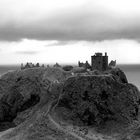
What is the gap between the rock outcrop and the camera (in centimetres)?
4566

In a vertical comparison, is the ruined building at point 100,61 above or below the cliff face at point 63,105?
above

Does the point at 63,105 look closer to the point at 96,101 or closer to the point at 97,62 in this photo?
the point at 96,101

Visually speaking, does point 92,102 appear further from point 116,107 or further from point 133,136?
point 133,136

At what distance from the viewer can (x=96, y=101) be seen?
46.4m

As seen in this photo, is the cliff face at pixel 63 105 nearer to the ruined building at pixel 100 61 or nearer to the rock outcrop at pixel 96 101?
the rock outcrop at pixel 96 101

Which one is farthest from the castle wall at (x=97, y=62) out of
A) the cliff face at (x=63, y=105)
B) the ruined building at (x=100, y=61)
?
the cliff face at (x=63, y=105)

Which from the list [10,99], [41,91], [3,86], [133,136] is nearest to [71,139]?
[133,136]

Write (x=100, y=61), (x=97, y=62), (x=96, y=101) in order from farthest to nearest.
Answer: (x=97, y=62), (x=100, y=61), (x=96, y=101)

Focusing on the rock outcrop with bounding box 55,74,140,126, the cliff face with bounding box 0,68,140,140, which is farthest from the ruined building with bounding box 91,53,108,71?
the rock outcrop with bounding box 55,74,140,126

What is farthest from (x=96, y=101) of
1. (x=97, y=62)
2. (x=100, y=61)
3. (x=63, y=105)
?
(x=97, y=62)

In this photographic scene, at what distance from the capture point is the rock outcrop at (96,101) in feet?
150

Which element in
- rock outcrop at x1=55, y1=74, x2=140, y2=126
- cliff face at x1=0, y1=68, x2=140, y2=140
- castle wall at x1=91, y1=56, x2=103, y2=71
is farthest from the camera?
castle wall at x1=91, y1=56, x2=103, y2=71

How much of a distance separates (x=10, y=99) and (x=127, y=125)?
20.1m

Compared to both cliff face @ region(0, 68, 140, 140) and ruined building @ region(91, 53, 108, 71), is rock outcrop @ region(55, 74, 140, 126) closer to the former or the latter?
cliff face @ region(0, 68, 140, 140)
